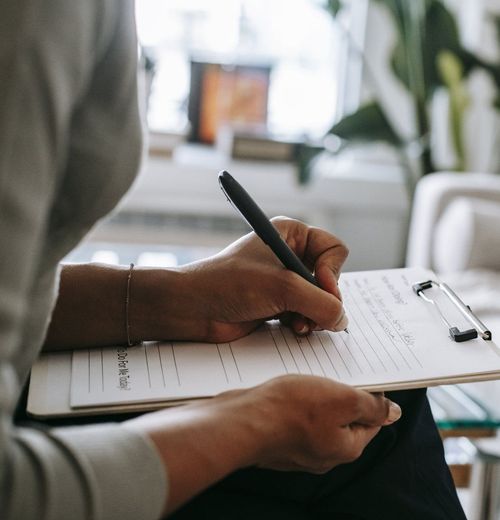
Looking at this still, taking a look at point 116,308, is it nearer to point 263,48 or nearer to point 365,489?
point 365,489

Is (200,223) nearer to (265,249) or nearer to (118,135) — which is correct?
(265,249)

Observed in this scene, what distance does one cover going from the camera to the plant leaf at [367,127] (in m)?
2.25

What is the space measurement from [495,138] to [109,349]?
7.12 ft

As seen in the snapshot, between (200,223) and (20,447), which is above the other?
(20,447)

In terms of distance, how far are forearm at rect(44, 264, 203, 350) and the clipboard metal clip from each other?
248 mm

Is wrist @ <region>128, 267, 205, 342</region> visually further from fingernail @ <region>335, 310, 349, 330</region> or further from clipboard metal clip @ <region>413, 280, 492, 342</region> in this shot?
clipboard metal clip @ <region>413, 280, 492, 342</region>

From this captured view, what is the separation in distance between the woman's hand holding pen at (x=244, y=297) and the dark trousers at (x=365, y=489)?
12 cm

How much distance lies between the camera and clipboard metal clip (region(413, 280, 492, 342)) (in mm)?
728

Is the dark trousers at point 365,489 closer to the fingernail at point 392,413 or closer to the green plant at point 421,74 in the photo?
the fingernail at point 392,413

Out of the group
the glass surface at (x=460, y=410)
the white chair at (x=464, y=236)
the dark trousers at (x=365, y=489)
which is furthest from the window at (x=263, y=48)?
the dark trousers at (x=365, y=489)

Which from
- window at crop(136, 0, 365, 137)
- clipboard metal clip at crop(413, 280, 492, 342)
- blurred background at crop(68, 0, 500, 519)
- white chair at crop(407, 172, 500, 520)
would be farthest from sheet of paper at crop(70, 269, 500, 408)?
window at crop(136, 0, 365, 137)

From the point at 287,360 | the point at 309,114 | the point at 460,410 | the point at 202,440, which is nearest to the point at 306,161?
the point at 309,114

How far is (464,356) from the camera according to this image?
2.29ft

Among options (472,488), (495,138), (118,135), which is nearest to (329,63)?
(495,138)
